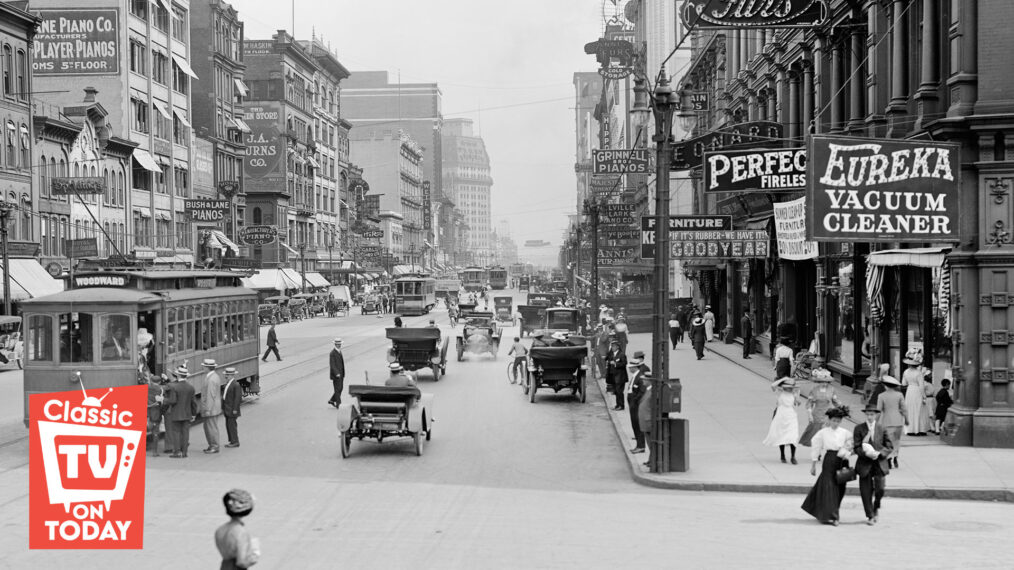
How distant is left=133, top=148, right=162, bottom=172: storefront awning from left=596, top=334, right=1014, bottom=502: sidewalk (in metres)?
43.1

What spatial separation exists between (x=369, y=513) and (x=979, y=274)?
11.2 meters

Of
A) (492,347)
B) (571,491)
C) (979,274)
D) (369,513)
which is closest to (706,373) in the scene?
(492,347)

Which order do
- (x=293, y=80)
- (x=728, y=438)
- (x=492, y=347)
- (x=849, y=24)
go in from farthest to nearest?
1. (x=293, y=80)
2. (x=492, y=347)
3. (x=849, y=24)
4. (x=728, y=438)

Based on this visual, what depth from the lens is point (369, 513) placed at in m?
14.0

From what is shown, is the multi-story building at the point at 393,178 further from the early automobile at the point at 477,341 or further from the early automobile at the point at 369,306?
the early automobile at the point at 477,341

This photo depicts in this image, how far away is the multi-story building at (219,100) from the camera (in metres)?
80.5

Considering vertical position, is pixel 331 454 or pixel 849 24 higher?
pixel 849 24

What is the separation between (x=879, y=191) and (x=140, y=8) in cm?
5529

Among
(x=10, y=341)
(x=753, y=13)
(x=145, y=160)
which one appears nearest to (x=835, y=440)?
(x=753, y=13)

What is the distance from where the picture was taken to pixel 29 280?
4591 cm

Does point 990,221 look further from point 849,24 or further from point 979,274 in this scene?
point 849,24

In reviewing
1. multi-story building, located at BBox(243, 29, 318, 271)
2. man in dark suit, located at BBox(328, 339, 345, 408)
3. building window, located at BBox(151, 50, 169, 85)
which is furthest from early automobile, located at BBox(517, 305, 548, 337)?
multi-story building, located at BBox(243, 29, 318, 271)

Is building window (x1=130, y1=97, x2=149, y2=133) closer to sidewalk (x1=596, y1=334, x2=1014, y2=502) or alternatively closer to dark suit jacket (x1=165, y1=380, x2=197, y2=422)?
sidewalk (x1=596, y1=334, x2=1014, y2=502)

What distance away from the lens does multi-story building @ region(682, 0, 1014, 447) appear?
18.6 metres
